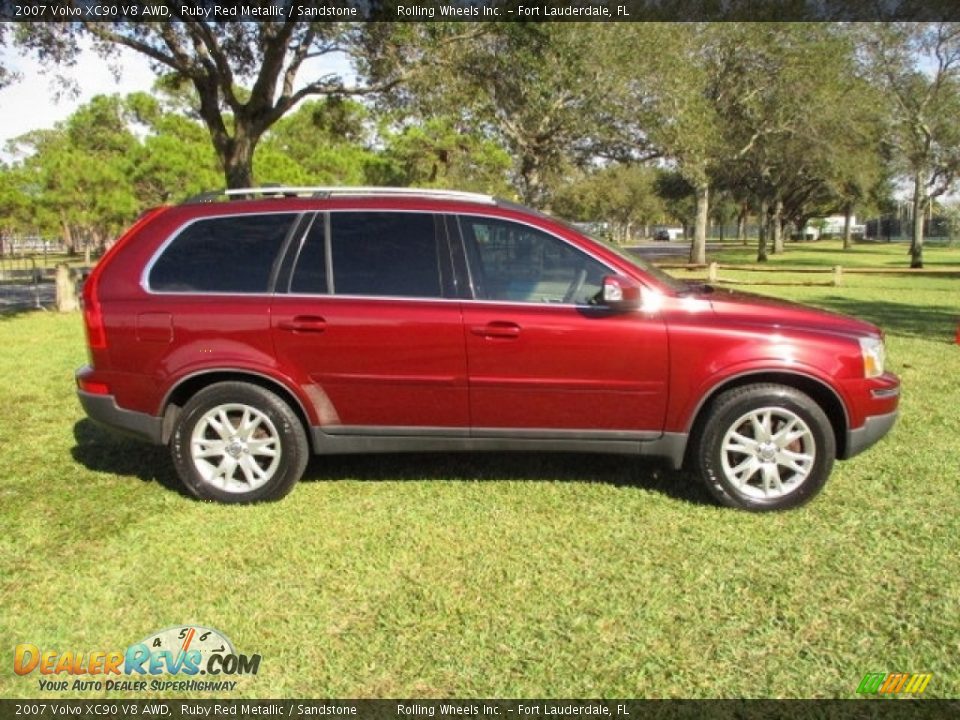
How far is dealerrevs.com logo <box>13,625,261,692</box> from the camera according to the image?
105 inches

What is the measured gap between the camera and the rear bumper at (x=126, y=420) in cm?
Answer: 418

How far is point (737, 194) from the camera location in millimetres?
49469

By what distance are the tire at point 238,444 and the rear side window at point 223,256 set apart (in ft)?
1.98

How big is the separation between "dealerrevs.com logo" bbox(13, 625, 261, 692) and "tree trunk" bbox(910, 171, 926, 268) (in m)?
32.0

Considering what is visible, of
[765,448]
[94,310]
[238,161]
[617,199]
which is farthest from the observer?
[617,199]

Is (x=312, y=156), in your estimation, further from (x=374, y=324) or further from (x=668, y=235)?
(x=668, y=235)

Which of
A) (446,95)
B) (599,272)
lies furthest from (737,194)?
(599,272)

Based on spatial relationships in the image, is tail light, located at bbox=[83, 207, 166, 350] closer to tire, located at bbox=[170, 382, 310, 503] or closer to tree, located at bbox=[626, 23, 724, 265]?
tire, located at bbox=[170, 382, 310, 503]

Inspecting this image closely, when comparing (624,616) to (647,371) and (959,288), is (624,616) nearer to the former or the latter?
(647,371)

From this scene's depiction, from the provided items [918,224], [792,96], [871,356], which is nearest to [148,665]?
[871,356]

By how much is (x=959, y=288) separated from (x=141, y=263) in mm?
21489

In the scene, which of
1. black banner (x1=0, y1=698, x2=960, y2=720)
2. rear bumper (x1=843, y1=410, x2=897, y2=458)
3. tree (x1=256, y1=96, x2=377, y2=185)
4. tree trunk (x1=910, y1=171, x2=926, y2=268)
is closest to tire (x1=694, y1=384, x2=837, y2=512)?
rear bumper (x1=843, y1=410, x2=897, y2=458)

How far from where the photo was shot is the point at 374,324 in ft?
13.1

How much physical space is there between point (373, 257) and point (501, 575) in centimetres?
193
